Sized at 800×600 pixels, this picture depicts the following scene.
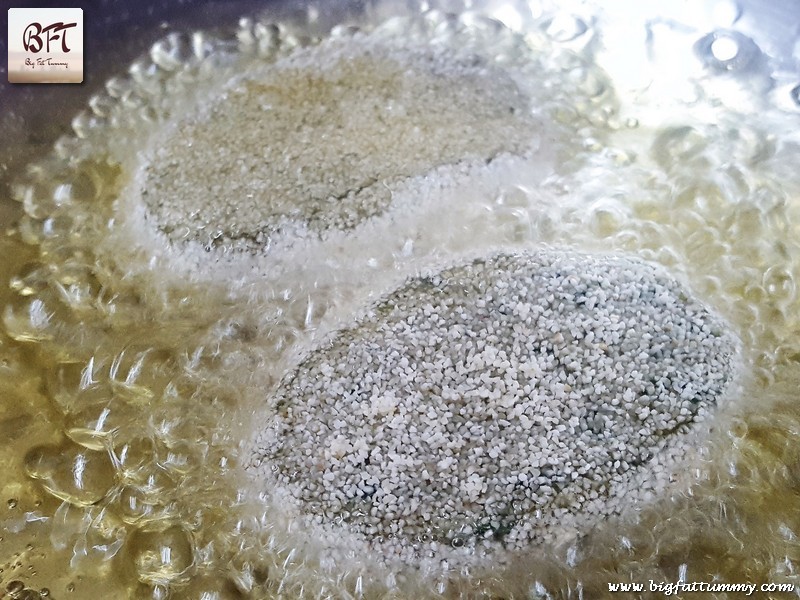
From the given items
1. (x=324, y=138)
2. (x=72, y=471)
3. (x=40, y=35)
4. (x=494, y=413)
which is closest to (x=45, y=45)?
(x=40, y=35)

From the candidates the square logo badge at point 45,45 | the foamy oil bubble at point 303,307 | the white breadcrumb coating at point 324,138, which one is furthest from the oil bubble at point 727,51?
the square logo badge at point 45,45

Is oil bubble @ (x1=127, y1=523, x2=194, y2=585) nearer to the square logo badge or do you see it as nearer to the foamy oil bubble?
the foamy oil bubble

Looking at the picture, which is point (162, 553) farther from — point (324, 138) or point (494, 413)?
point (324, 138)

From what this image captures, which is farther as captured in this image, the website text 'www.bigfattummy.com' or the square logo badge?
the square logo badge

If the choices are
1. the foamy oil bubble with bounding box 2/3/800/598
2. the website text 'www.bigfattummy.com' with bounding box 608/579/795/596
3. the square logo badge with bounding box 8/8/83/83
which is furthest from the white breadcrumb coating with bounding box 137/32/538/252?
the website text 'www.bigfattummy.com' with bounding box 608/579/795/596

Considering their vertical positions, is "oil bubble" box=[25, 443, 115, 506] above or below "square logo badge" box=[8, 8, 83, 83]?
below

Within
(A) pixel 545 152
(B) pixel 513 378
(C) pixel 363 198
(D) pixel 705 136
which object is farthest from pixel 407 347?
(D) pixel 705 136

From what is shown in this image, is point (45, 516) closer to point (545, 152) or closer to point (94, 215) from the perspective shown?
point (94, 215)
